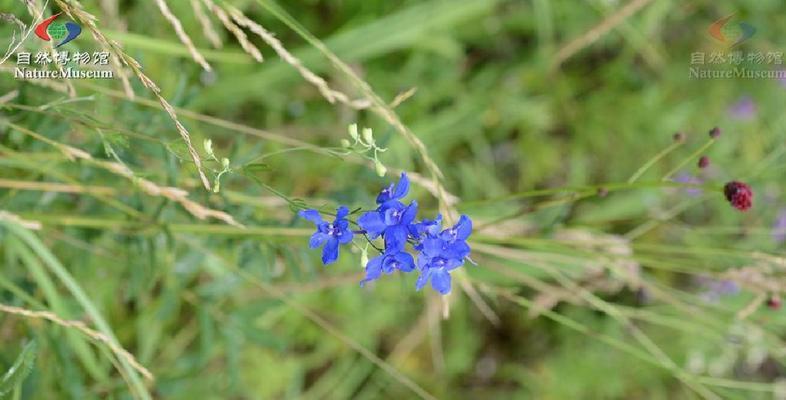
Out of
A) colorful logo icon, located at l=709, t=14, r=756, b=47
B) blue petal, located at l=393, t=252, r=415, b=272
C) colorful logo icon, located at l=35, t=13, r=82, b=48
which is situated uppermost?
colorful logo icon, located at l=709, t=14, r=756, b=47

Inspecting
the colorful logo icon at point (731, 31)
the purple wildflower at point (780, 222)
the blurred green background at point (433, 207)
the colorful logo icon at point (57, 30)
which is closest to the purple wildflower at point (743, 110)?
the blurred green background at point (433, 207)

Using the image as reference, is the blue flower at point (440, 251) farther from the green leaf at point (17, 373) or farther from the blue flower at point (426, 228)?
the green leaf at point (17, 373)

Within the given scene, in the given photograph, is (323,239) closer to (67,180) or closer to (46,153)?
(67,180)

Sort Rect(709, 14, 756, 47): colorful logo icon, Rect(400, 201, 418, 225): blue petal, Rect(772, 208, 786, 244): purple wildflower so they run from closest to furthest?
Rect(400, 201, 418, 225): blue petal
Rect(772, 208, 786, 244): purple wildflower
Rect(709, 14, 756, 47): colorful logo icon

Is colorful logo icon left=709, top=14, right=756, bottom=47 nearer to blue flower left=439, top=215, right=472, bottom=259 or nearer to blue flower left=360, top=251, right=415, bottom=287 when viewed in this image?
blue flower left=439, top=215, right=472, bottom=259

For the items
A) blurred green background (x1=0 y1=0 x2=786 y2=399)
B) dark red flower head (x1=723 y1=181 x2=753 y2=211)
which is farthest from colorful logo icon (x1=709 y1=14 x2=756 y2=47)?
dark red flower head (x1=723 y1=181 x2=753 y2=211)

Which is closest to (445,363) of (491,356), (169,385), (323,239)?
(491,356)
